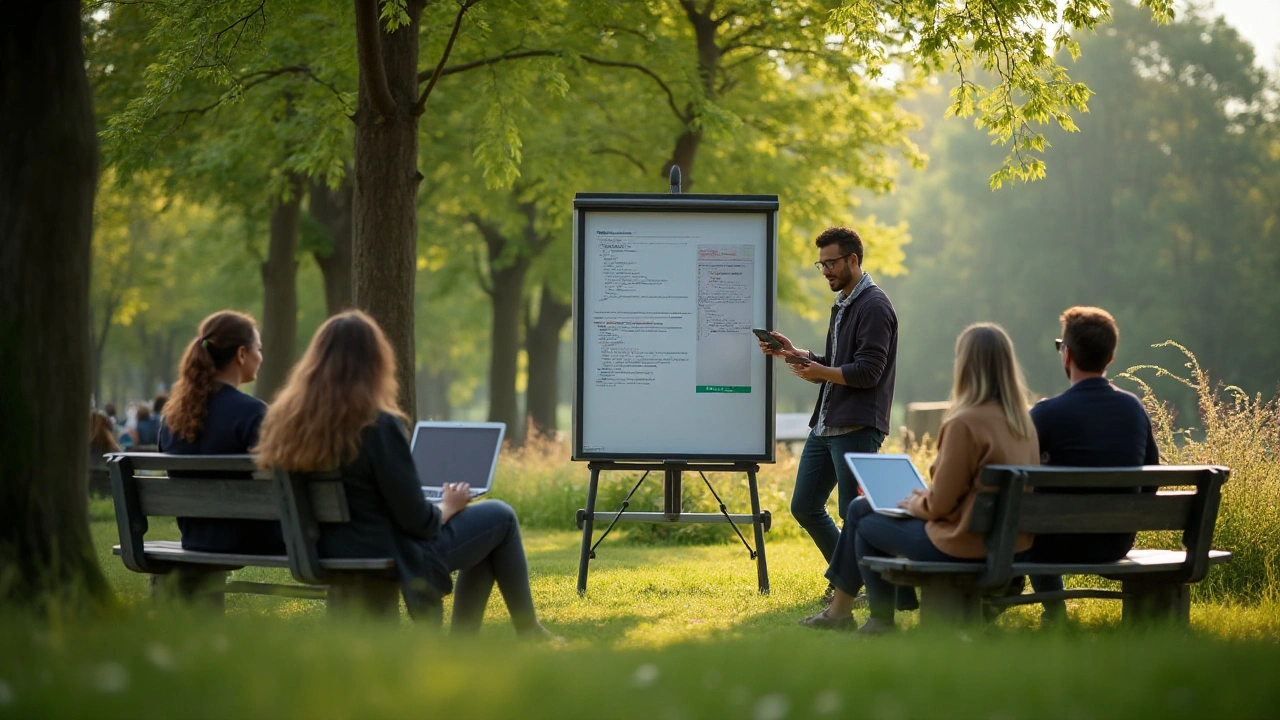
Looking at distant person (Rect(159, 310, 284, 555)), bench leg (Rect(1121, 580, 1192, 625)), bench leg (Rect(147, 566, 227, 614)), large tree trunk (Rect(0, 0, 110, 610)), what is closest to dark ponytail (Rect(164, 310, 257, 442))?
distant person (Rect(159, 310, 284, 555))

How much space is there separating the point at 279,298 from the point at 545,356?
8.19 meters

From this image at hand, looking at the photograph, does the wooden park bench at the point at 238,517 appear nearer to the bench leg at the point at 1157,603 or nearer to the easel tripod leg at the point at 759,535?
the easel tripod leg at the point at 759,535

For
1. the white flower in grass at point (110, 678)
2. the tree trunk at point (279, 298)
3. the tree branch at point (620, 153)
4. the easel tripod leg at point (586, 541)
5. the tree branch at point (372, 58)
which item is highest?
the tree branch at point (620, 153)

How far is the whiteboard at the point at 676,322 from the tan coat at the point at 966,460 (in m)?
2.53

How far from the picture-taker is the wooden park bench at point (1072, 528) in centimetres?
595

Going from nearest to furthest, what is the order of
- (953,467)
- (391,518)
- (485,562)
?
(391,518)
(953,467)
(485,562)

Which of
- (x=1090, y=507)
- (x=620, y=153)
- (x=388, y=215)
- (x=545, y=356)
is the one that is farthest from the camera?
(x=545, y=356)

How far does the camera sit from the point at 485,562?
650 centimetres

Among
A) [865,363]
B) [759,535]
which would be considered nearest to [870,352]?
[865,363]

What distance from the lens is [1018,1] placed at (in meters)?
10.2

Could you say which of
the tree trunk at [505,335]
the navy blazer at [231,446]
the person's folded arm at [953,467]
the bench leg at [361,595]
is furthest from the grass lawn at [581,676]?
the tree trunk at [505,335]

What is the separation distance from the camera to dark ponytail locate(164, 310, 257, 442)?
6.35m

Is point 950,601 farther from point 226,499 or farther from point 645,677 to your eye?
point 226,499

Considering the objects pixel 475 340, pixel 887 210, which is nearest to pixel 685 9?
pixel 475 340
